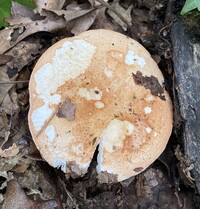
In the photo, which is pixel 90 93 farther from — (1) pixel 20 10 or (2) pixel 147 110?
(1) pixel 20 10

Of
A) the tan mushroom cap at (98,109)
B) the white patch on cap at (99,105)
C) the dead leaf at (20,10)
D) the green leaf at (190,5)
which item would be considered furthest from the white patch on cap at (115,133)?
the dead leaf at (20,10)

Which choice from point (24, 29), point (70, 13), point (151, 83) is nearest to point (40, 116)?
point (151, 83)

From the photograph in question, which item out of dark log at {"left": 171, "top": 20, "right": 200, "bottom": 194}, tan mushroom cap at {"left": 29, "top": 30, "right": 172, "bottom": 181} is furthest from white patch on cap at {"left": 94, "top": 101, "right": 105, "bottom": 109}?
dark log at {"left": 171, "top": 20, "right": 200, "bottom": 194}

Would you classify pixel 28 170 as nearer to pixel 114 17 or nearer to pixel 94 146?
pixel 94 146

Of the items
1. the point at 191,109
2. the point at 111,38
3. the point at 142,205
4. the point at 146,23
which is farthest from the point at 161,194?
the point at 146,23

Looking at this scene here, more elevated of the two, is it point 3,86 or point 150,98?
point 150,98

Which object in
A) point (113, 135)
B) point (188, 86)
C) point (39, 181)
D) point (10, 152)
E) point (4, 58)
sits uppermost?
point (188, 86)

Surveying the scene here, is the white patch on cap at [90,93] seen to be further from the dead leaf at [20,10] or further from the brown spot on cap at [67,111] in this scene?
the dead leaf at [20,10]
